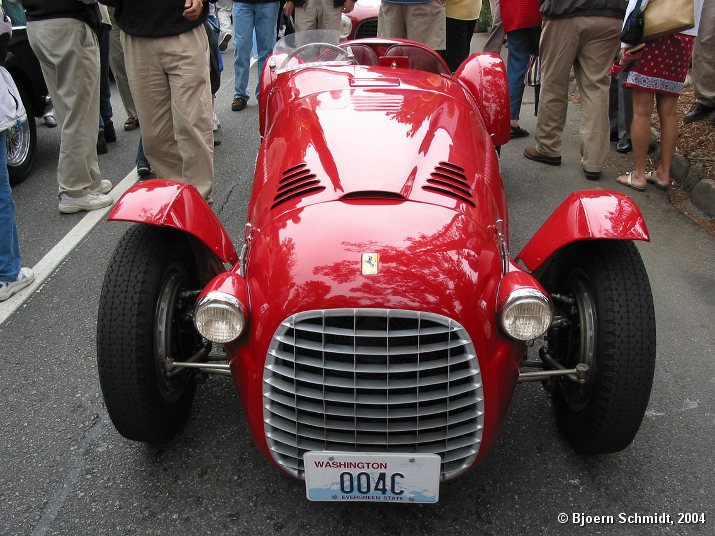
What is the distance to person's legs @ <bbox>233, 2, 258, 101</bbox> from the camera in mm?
6469

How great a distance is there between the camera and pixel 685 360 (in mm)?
3088

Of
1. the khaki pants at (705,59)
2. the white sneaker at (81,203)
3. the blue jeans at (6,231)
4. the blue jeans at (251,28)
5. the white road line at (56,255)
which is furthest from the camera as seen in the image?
the blue jeans at (251,28)

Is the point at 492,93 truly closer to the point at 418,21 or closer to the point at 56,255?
the point at 418,21

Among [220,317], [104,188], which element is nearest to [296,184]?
[220,317]

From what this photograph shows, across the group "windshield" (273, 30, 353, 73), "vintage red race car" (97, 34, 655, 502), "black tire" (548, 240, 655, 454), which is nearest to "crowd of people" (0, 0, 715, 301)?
"windshield" (273, 30, 353, 73)

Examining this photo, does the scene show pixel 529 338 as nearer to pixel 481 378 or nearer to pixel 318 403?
pixel 481 378

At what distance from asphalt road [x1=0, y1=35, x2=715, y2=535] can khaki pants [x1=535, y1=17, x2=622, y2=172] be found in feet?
7.27

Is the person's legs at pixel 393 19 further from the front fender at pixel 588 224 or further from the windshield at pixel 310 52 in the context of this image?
the front fender at pixel 588 224

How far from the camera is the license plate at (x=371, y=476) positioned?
6.27ft

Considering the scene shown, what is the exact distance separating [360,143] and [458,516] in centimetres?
151

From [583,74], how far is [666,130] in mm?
872

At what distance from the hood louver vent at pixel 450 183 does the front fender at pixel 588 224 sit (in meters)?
0.38

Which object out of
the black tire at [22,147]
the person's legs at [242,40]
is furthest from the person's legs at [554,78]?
the black tire at [22,147]

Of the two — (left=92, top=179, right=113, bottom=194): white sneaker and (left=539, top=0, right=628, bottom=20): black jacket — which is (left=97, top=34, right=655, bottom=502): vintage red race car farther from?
(left=539, top=0, right=628, bottom=20): black jacket
